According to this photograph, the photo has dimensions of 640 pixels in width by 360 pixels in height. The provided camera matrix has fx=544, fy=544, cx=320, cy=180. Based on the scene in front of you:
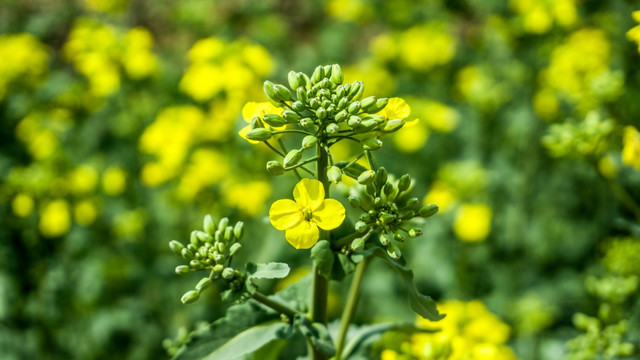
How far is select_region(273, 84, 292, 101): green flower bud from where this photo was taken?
158 cm

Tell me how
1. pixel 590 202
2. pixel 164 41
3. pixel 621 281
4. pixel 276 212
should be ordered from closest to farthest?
1. pixel 276 212
2. pixel 621 281
3. pixel 590 202
4. pixel 164 41

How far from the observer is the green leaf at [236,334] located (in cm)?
154

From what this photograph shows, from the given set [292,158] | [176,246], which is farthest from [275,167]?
[176,246]

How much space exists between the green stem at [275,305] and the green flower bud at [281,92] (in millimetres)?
572

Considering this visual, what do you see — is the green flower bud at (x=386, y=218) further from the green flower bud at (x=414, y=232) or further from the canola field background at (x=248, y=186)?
the canola field background at (x=248, y=186)

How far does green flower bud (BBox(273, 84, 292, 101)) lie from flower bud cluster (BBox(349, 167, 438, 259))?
34 centimetres

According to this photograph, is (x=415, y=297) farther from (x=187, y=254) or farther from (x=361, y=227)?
(x=187, y=254)

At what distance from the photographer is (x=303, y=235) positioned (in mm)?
1487

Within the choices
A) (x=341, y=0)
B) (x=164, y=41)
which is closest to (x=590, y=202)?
(x=341, y=0)

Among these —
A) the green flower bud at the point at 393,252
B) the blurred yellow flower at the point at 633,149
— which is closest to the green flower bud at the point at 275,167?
the green flower bud at the point at 393,252

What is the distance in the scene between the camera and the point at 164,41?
9.23 metres

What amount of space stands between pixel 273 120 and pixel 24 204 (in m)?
3.30

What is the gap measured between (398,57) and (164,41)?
463cm

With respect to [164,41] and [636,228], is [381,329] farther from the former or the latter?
[164,41]
